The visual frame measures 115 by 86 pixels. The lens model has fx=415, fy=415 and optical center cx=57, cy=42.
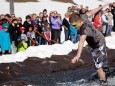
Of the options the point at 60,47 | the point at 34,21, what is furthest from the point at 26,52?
the point at 34,21

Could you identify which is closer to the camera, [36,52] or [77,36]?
[36,52]

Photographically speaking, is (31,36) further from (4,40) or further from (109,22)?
(109,22)

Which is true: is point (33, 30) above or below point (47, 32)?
above

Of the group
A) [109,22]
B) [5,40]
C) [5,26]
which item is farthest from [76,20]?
[109,22]

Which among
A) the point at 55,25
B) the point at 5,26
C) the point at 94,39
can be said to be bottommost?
the point at 55,25

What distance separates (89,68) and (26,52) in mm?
2300

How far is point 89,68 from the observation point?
13.2m

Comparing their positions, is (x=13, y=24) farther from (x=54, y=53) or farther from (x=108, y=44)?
(x=108, y=44)

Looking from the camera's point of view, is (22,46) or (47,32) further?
(47,32)

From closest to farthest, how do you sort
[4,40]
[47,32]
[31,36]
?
[4,40], [31,36], [47,32]

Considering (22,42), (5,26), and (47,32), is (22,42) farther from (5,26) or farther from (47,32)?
(47,32)

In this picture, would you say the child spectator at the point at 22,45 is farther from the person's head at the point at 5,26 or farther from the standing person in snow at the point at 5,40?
the person's head at the point at 5,26

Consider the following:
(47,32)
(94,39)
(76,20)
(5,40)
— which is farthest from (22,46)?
(76,20)

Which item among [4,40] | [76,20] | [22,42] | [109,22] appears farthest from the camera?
[109,22]
